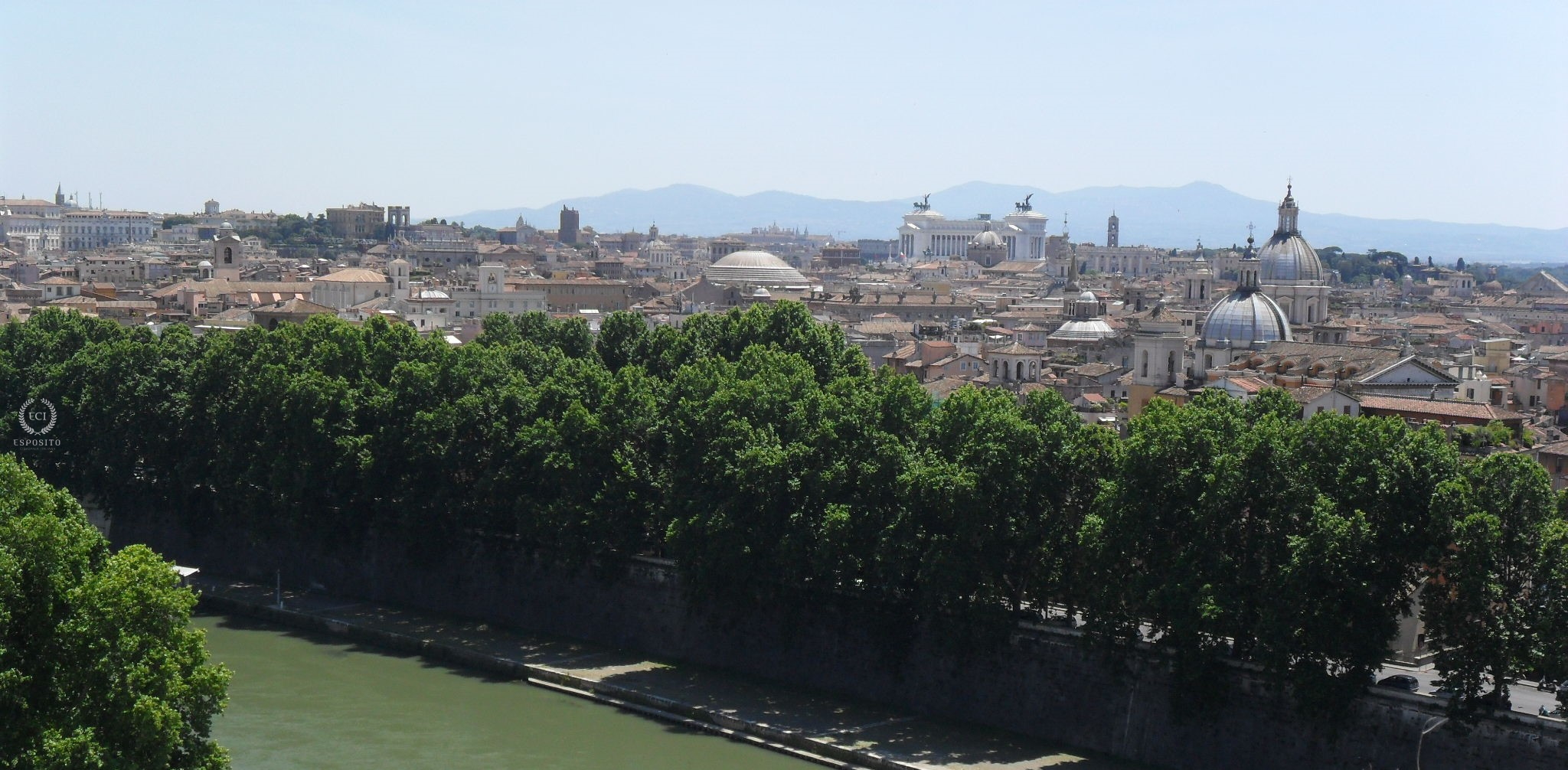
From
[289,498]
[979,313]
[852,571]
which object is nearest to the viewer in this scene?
[852,571]

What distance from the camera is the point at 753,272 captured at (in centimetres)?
7500

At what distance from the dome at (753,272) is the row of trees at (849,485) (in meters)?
42.2

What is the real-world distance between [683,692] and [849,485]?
286 cm

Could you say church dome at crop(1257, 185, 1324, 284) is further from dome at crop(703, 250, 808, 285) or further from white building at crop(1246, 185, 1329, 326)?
dome at crop(703, 250, 808, 285)

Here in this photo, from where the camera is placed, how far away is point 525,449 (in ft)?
77.8

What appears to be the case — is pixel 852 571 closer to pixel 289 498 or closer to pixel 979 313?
pixel 289 498

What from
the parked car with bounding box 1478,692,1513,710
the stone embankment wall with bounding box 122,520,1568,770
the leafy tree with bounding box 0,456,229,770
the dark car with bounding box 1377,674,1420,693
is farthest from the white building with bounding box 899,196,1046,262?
the leafy tree with bounding box 0,456,229,770

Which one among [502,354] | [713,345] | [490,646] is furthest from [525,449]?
[713,345]

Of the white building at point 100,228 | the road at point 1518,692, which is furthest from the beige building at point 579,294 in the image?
the white building at point 100,228

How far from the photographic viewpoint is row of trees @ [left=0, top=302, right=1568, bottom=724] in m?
16.9

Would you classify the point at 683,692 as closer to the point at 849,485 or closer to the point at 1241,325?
the point at 849,485

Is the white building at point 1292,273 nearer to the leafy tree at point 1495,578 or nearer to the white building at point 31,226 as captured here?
the leafy tree at point 1495,578

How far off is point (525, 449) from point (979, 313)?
42951mm

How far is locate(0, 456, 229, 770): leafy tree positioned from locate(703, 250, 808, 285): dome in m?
58.8
